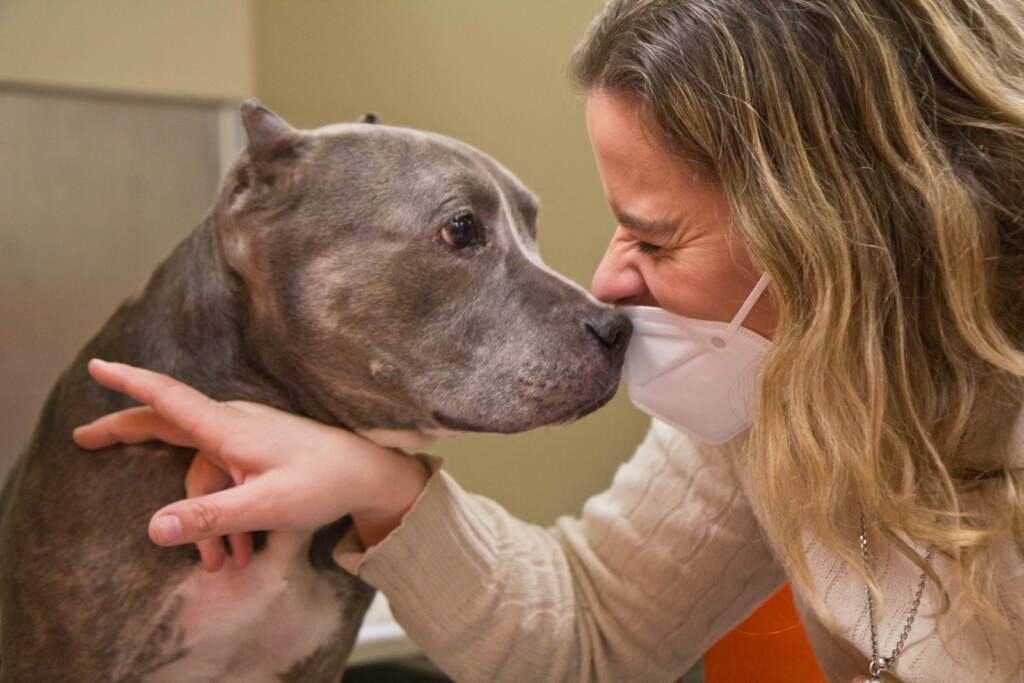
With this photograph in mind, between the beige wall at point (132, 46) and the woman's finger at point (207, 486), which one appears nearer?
the woman's finger at point (207, 486)

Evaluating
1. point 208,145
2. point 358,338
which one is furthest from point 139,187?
point 358,338

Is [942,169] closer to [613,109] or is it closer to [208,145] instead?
[613,109]

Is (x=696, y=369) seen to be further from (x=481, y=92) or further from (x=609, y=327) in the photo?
(x=481, y=92)

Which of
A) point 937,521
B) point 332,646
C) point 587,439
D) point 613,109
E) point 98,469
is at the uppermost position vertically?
point 613,109

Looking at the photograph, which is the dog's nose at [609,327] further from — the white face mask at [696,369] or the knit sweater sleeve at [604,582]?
the knit sweater sleeve at [604,582]

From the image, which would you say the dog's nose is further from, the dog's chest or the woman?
the dog's chest

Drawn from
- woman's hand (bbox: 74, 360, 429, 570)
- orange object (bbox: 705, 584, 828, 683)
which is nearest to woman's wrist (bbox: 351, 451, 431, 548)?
woman's hand (bbox: 74, 360, 429, 570)

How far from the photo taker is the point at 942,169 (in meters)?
1.13

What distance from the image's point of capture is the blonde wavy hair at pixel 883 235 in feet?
3.71

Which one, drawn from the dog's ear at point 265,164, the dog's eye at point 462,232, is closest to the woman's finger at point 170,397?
the dog's ear at point 265,164

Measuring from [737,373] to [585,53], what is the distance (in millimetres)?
443

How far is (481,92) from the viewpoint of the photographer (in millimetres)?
2520

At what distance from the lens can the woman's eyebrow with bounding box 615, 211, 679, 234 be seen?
1.26m

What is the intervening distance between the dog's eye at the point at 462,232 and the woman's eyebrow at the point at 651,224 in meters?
0.21
